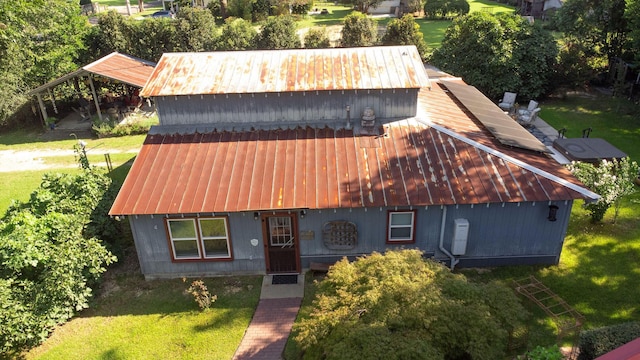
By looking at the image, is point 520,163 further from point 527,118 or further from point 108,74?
A: point 108,74

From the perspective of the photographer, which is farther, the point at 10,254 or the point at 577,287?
the point at 577,287

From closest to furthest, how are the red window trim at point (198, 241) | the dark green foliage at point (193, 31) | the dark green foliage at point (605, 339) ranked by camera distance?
the dark green foliage at point (605, 339) → the red window trim at point (198, 241) → the dark green foliage at point (193, 31)

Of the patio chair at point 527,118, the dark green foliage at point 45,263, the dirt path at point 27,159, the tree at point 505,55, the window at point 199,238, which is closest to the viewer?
the dark green foliage at point 45,263

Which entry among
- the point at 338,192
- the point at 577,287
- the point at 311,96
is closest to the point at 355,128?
the point at 311,96

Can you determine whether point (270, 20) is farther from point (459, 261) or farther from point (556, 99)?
point (459, 261)

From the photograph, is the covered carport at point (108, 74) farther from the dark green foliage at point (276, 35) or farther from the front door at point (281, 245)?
the front door at point (281, 245)

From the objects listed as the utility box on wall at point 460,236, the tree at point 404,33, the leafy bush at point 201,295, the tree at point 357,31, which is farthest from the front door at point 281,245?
the tree at point 357,31

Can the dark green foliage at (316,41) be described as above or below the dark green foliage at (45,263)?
Answer: above
